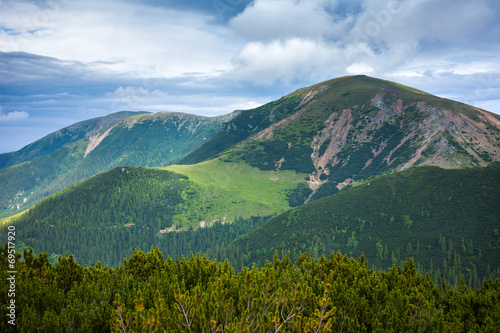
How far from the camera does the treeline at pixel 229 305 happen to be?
1789cm

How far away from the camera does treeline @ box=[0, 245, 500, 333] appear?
58.7ft

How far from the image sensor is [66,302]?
72.8 feet

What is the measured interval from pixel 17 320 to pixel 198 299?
1053 centimetres

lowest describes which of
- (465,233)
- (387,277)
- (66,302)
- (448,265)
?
(448,265)

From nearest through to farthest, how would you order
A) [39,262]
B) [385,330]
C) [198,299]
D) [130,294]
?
[385,330], [198,299], [130,294], [39,262]

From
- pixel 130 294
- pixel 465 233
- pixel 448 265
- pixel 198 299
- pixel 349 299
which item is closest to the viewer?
pixel 198 299

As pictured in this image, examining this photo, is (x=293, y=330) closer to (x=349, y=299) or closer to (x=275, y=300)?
(x=275, y=300)

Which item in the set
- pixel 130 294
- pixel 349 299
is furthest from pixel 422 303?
pixel 130 294

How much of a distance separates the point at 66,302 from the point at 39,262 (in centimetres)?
1138

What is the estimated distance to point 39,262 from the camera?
30562mm

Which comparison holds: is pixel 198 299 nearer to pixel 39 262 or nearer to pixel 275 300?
pixel 275 300

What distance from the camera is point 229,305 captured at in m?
19.5

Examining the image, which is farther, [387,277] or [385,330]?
[387,277]

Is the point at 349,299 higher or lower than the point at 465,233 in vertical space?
higher
